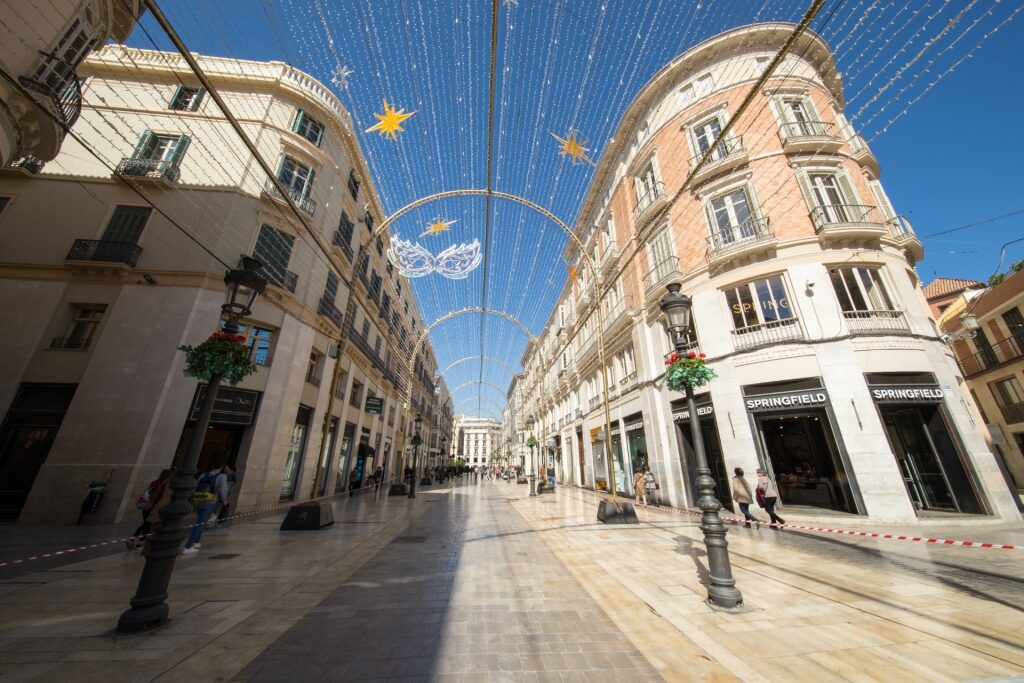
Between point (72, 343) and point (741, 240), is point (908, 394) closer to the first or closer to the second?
point (741, 240)

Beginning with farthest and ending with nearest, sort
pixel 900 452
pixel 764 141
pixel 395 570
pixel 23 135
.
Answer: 1. pixel 764 141
2. pixel 900 452
3. pixel 23 135
4. pixel 395 570

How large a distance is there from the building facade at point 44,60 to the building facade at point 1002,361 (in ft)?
116

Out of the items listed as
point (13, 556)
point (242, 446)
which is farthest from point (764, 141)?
point (13, 556)

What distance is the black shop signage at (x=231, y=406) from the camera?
11.8m

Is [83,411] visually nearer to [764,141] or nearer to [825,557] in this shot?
[825,557]

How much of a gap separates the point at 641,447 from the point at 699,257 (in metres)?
9.41

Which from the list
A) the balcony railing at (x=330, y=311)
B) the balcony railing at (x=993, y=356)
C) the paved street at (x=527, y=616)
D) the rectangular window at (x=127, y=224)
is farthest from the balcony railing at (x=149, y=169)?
the balcony railing at (x=993, y=356)

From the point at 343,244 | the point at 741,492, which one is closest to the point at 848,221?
the point at 741,492

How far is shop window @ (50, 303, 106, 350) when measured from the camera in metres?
11.7

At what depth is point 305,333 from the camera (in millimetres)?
15266

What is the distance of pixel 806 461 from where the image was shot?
12484mm

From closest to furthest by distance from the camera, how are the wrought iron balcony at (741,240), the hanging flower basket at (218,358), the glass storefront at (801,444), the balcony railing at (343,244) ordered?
the hanging flower basket at (218,358)
the glass storefront at (801,444)
the wrought iron balcony at (741,240)
the balcony railing at (343,244)

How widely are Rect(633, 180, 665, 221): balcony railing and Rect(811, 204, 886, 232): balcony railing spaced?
5.71 metres

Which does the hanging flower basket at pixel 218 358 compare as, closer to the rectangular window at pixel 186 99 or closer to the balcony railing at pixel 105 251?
the balcony railing at pixel 105 251
